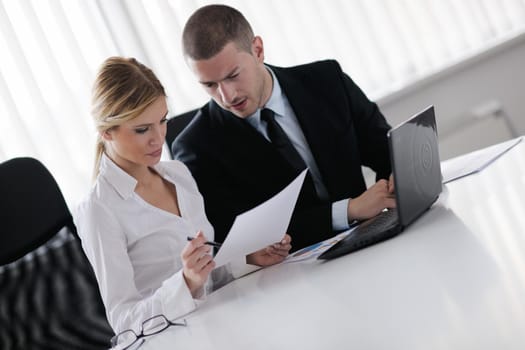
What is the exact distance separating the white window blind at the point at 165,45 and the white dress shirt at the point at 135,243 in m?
1.15

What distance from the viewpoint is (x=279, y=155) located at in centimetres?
227

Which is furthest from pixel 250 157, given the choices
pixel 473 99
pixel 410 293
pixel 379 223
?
pixel 473 99

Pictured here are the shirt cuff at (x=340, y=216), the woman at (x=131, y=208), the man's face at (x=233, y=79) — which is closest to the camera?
the woman at (x=131, y=208)

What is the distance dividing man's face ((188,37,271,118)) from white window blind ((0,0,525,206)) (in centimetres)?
114

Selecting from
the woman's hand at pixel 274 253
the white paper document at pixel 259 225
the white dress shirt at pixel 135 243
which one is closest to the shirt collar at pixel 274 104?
the white dress shirt at pixel 135 243

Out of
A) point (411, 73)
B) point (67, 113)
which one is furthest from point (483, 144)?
point (67, 113)

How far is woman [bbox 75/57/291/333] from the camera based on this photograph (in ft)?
6.07

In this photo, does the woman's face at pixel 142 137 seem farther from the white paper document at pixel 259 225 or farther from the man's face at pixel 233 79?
the white paper document at pixel 259 225

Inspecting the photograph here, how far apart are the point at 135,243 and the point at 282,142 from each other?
22.1 inches

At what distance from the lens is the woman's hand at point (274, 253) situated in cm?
194

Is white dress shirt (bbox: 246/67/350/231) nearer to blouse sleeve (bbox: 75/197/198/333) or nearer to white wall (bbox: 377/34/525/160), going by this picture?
blouse sleeve (bbox: 75/197/198/333)

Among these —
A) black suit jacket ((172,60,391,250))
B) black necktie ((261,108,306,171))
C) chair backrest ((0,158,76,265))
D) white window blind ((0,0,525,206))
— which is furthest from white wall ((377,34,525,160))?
chair backrest ((0,158,76,265))

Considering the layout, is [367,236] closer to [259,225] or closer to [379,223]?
[379,223]

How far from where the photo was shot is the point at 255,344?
1.24 meters
